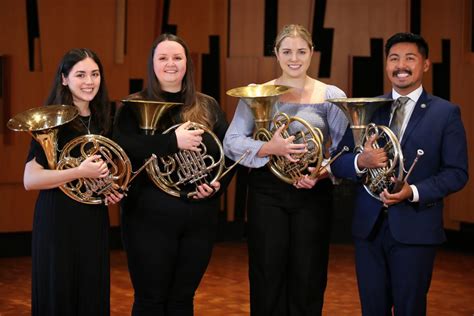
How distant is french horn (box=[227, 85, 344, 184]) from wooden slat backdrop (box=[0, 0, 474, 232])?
3427mm

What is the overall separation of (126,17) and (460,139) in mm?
4323

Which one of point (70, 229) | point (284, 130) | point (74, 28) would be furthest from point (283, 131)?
point (74, 28)

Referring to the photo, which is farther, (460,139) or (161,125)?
(161,125)

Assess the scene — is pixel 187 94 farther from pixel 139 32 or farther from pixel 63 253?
pixel 139 32

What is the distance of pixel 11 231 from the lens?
6.90 m

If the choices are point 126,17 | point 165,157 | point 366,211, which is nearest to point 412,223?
point 366,211

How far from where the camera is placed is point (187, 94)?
3.80 meters

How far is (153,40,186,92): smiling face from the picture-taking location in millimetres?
3725

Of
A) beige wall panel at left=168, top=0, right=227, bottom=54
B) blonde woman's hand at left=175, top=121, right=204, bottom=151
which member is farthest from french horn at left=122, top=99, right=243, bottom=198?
beige wall panel at left=168, top=0, right=227, bottom=54

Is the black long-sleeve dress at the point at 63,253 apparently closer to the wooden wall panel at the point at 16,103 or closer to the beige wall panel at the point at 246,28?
the wooden wall panel at the point at 16,103

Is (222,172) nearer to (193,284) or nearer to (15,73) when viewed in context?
(193,284)

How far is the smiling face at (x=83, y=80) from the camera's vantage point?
11.7ft

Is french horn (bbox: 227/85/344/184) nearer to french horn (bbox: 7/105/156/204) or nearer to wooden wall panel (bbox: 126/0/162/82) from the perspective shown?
french horn (bbox: 7/105/156/204)

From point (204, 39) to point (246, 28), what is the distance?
16.6 inches
